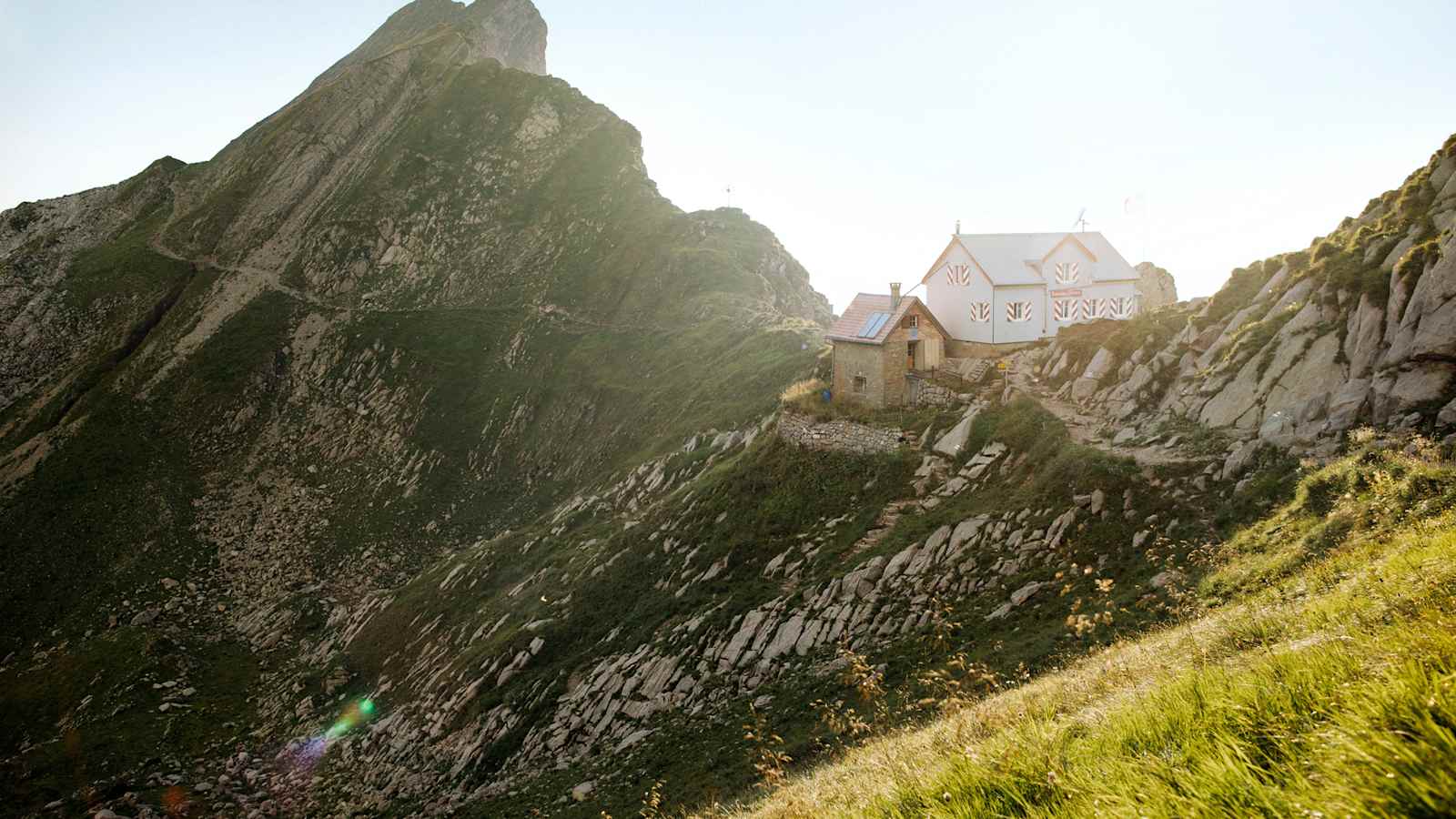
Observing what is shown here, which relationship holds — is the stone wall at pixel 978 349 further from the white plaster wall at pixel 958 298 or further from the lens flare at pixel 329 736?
the lens flare at pixel 329 736

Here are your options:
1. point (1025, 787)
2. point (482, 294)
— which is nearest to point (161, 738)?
point (1025, 787)

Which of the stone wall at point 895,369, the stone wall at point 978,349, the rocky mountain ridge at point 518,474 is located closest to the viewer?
the rocky mountain ridge at point 518,474

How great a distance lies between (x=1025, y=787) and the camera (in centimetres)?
557

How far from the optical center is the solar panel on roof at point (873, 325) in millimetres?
34312

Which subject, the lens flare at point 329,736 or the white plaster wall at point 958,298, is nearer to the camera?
the lens flare at point 329,736

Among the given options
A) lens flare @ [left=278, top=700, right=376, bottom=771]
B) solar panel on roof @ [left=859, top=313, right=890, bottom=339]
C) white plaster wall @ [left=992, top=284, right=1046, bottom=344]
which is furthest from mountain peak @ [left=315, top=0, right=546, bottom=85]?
lens flare @ [left=278, top=700, right=376, bottom=771]

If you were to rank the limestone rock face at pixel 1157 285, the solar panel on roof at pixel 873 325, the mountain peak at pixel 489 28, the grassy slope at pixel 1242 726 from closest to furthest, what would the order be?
the grassy slope at pixel 1242 726
the solar panel on roof at pixel 873 325
the limestone rock face at pixel 1157 285
the mountain peak at pixel 489 28

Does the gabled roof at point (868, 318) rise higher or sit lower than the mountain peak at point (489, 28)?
lower

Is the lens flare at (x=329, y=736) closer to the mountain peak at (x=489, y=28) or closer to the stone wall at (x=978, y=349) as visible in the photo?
the stone wall at (x=978, y=349)

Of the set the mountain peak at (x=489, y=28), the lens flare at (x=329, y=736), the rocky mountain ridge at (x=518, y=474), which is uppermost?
the mountain peak at (x=489, y=28)

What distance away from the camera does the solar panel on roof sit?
34.3 meters

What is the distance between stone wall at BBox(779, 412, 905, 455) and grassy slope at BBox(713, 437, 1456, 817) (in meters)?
18.6

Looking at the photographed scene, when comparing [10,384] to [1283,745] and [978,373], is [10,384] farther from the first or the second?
[1283,745]

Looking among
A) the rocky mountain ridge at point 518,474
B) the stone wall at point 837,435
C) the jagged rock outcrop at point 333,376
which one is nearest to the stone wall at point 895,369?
the rocky mountain ridge at point 518,474
